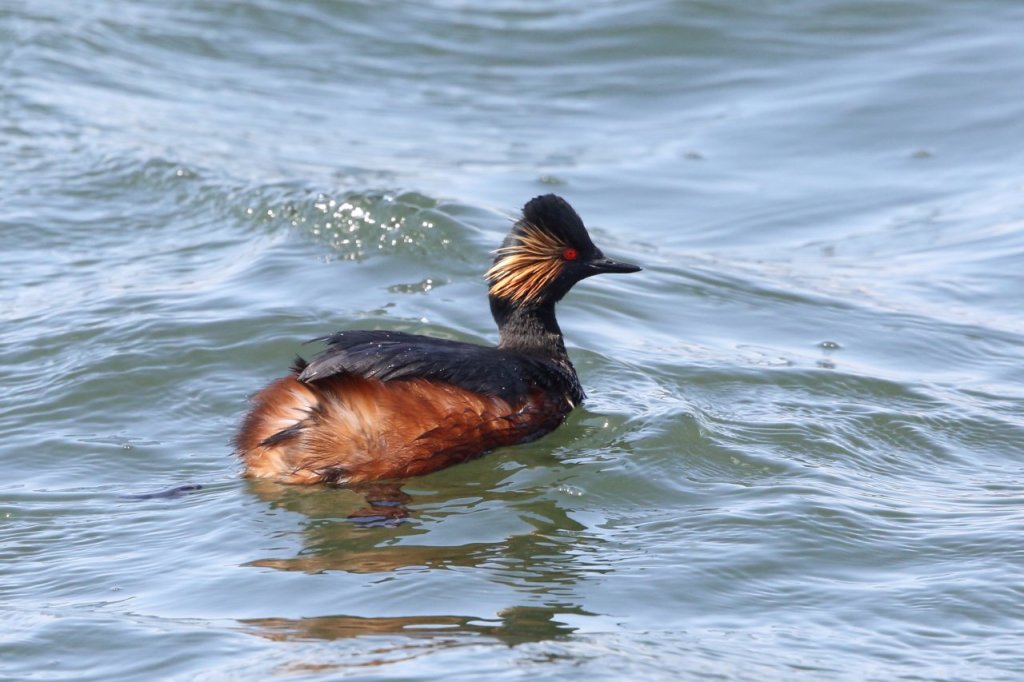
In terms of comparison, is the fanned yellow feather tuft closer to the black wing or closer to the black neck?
the black neck

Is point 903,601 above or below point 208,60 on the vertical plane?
below

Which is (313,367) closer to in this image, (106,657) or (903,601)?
(106,657)

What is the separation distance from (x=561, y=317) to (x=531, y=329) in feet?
5.41

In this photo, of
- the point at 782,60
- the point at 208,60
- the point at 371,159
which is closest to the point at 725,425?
the point at 371,159

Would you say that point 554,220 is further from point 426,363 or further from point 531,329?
point 426,363

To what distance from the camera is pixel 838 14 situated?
53.4 ft

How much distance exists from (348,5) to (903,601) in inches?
526

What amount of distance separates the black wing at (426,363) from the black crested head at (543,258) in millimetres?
488

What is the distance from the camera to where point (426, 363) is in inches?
260

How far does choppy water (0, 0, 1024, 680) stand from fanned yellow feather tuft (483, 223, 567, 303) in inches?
28.1

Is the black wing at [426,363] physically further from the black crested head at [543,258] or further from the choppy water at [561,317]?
the black crested head at [543,258]

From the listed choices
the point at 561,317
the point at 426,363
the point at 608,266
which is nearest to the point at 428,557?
the point at 426,363

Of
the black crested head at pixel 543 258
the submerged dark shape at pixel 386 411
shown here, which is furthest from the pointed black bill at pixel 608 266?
the submerged dark shape at pixel 386 411

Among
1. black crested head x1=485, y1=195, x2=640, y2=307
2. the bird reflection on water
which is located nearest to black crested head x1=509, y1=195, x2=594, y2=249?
black crested head x1=485, y1=195, x2=640, y2=307
